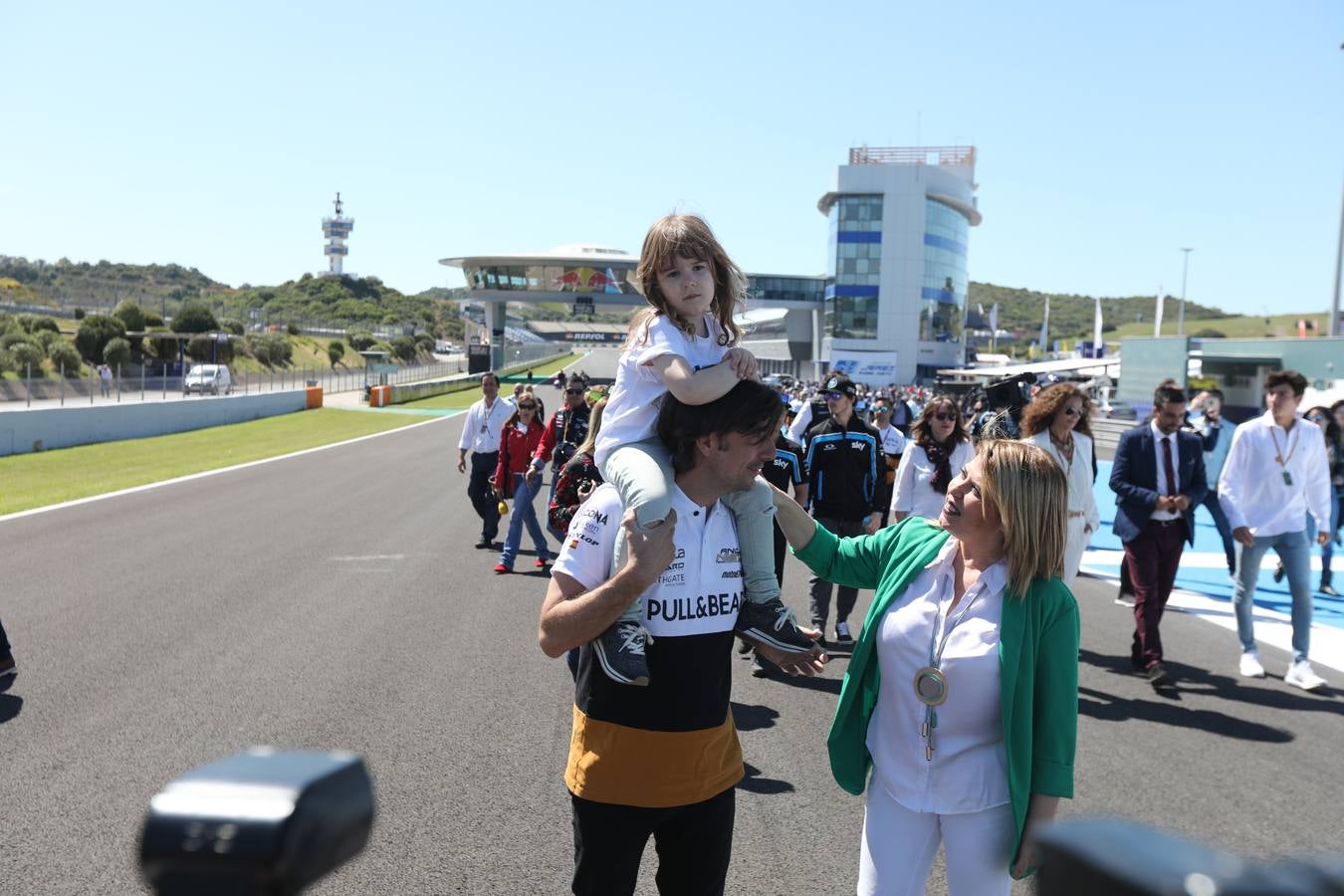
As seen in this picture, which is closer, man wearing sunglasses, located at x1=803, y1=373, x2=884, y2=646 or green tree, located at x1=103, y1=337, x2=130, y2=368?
man wearing sunglasses, located at x1=803, y1=373, x2=884, y2=646

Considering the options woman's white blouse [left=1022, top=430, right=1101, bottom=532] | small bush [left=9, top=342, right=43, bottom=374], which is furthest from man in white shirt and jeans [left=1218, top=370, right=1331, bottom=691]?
small bush [left=9, top=342, right=43, bottom=374]

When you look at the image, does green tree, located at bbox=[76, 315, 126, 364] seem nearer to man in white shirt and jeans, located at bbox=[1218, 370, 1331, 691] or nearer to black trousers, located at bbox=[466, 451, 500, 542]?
black trousers, located at bbox=[466, 451, 500, 542]

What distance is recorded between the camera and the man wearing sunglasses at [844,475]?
7844 mm

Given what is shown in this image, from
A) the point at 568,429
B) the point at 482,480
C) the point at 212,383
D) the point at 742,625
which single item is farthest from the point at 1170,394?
the point at 212,383

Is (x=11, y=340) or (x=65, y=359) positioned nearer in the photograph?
(x=11, y=340)

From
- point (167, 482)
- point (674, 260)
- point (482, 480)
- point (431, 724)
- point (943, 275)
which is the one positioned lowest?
point (167, 482)

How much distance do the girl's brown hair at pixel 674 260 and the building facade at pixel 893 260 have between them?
85071 mm

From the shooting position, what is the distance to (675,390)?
2.52 m

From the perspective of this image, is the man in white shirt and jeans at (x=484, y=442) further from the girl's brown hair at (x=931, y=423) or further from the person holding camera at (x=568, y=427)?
the girl's brown hair at (x=931, y=423)

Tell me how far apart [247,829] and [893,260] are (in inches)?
3587

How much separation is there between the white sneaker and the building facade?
80.8m

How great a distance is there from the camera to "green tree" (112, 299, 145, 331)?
53.6 meters

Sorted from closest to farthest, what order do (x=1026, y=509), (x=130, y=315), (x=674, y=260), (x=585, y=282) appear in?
1. (x=1026, y=509)
2. (x=674, y=260)
3. (x=130, y=315)
4. (x=585, y=282)

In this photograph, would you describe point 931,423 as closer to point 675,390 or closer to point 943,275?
point 675,390
